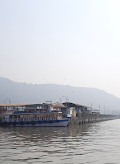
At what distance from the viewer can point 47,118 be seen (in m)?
61.4

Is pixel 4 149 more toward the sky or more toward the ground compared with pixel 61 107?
more toward the ground

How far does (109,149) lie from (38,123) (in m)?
34.4

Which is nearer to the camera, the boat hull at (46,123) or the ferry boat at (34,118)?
the boat hull at (46,123)

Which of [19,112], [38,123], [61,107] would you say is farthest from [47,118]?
[61,107]

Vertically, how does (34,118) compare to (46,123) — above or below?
above

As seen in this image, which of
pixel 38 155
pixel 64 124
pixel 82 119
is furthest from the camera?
pixel 82 119

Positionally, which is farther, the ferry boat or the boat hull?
the ferry boat

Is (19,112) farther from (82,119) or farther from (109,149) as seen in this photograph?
(109,149)

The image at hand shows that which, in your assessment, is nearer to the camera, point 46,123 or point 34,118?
point 46,123

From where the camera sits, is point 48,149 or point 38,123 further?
point 38,123

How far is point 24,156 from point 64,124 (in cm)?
3789

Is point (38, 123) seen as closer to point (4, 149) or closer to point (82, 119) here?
point (82, 119)

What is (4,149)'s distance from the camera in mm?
26406

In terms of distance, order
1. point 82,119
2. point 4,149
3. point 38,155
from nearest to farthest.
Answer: point 38,155 → point 4,149 → point 82,119
